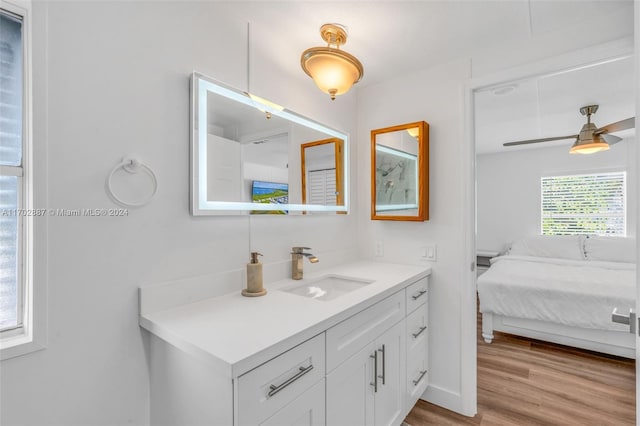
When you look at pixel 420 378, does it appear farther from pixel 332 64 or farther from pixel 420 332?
pixel 332 64

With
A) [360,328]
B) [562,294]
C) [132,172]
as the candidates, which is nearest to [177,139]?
[132,172]

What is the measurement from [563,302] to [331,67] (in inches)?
118

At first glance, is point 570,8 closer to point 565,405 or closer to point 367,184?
point 367,184

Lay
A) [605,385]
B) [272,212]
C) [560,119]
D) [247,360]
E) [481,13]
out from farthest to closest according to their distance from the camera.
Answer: [560,119] → [605,385] → [272,212] → [481,13] → [247,360]

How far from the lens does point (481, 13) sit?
5.19 feet

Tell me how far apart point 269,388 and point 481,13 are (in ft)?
6.39

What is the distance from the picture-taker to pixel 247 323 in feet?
3.67

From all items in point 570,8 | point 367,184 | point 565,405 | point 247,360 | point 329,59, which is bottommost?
point 565,405

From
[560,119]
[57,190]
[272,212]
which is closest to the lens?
[57,190]

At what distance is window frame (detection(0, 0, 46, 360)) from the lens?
3.14ft

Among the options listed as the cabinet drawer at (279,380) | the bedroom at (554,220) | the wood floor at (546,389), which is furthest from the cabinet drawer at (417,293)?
the bedroom at (554,220)

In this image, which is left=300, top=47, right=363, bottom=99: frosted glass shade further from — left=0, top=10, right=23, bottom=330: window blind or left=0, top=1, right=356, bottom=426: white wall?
left=0, top=10, right=23, bottom=330: window blind

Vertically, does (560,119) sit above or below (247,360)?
above

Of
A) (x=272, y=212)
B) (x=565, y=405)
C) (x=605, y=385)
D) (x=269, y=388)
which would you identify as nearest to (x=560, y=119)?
(x=605, y=385)
